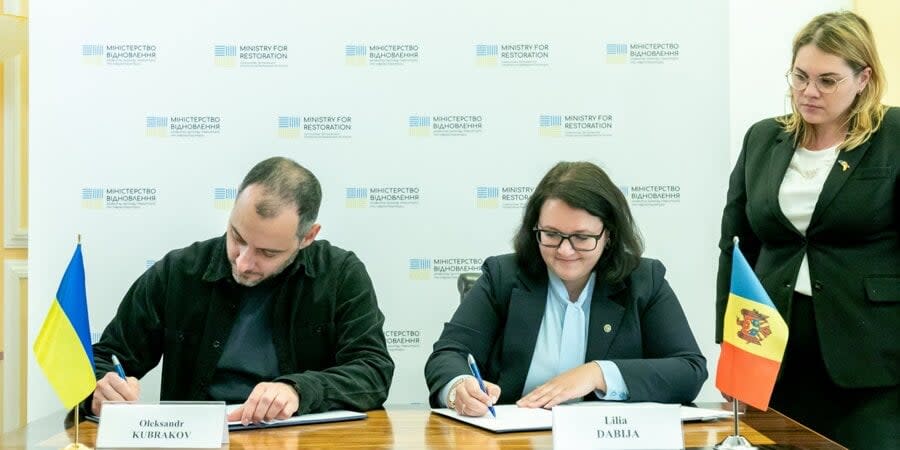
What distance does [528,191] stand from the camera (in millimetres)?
4031

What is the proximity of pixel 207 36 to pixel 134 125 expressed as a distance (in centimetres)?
46

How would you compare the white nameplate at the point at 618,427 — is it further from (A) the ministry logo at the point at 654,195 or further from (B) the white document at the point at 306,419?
(A) the ministry logo at the point at 654,195

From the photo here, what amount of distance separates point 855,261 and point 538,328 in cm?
88

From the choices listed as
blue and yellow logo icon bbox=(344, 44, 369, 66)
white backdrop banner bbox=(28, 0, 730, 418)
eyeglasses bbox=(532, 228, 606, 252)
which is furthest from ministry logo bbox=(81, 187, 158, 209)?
eyeglasses bbox=(532, 228, 606, 252)

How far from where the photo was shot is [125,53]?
13.3ft

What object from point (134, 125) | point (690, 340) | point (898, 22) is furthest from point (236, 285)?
point (898, 22)

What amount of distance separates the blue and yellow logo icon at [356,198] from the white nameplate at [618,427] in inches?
88.6

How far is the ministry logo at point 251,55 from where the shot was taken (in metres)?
4.03

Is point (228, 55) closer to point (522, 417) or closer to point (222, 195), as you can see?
point (222, 195)

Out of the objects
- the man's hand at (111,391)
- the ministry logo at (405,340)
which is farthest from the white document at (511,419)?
the ministry logo at (405,340)

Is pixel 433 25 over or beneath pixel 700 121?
over

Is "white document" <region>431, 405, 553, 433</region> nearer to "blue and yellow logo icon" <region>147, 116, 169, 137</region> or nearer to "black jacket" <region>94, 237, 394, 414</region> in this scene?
"black jacket" <region>94, 237, 394, 414</region>

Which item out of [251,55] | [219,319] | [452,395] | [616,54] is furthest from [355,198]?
[452,395]

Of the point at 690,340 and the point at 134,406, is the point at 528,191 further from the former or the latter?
the point at 134,406
